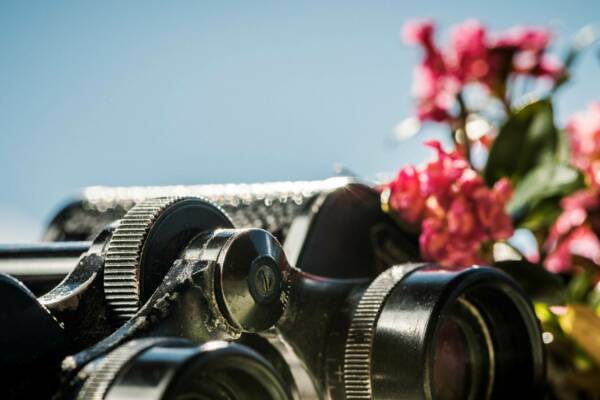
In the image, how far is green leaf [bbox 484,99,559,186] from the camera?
0.84m

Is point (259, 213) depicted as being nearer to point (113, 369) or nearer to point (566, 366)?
point (566, 366)

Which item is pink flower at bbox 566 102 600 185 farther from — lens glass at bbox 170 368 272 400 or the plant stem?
lens glass at bbox 170 368 272 400

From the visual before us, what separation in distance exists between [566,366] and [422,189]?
0.66 ft

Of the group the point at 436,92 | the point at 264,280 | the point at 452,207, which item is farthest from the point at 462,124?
the point at 264,280

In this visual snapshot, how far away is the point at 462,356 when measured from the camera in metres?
0.66

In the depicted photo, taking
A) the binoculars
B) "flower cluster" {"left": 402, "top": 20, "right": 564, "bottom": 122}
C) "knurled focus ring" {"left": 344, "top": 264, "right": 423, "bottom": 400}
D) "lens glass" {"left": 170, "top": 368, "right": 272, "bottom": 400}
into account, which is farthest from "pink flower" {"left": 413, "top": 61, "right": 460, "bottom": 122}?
"lens glass" {"left": 170, "top": 368, "right": 272, "bottom": 400}

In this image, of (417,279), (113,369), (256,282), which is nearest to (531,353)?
(417,279)

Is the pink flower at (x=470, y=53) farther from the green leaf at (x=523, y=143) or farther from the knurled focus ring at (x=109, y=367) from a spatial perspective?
the knurled focus ring at (x=109, y=367)

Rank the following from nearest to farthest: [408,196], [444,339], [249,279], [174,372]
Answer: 1. [174,372]
2. [249,279]
3. [444,339]
4. [408,196]

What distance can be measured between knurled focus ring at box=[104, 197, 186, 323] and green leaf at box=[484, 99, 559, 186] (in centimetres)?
39

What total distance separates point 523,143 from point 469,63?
0.39 ft

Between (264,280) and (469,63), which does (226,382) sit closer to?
(264,280)

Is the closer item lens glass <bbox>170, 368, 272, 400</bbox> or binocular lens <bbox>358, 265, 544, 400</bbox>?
lens glass <bbox>170, 368, 272, 400</bbox>

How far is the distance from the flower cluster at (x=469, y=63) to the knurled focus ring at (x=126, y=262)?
0.46 meters
